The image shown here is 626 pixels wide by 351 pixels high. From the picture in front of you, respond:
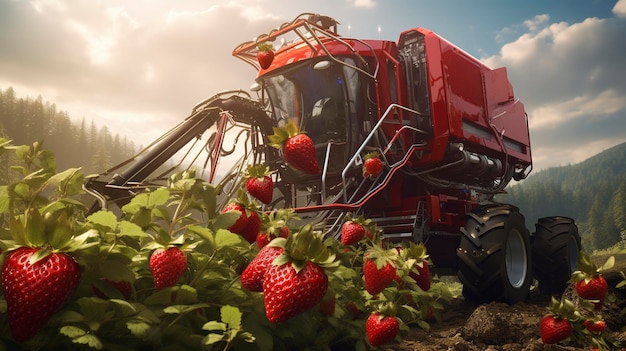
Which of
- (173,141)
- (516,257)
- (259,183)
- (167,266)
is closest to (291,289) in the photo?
(167,266)

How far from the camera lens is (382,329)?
2.18 metres

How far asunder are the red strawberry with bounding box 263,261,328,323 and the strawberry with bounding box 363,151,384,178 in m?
3.69

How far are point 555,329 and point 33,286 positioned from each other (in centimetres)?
272

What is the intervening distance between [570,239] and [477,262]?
8.30 feet

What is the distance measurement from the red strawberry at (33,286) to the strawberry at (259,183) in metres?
1.45

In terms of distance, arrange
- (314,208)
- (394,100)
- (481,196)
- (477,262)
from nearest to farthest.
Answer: (314,208), (477,262), (394,100), (481,196)

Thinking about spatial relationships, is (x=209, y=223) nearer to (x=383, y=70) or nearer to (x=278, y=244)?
(x=278, y=244)

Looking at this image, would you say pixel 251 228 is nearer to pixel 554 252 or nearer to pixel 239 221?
pixel 239 221

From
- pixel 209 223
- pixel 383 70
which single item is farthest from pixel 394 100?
pixel 209 223

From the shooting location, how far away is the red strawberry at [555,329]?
8.70 feet

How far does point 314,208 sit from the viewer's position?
4105 mm

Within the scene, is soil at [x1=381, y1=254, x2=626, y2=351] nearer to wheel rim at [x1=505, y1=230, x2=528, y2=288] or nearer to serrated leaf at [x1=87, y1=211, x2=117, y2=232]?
wheel rim at [x1=505, y1=230, x2=528, y2=288]

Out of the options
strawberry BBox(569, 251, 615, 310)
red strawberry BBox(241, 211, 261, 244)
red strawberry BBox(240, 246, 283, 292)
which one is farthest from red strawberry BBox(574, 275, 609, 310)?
red strawberry BBox(240, 246, 283, 292)

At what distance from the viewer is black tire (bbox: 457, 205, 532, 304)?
4.48 m
